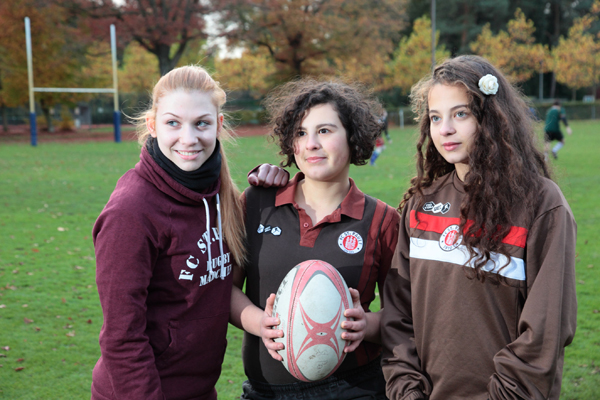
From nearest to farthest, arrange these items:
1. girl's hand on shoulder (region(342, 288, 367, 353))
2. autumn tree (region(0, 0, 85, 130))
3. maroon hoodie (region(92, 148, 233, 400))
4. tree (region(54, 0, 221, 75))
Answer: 1. maroon hoodie (region(92, 148, 233, 400))
2. girl's hand on shoulder (region(342, 288, 367, 353))
3. autumn tree (region(0, 0, 85, 130))
4. tree (region(54, 0, 221, 75))

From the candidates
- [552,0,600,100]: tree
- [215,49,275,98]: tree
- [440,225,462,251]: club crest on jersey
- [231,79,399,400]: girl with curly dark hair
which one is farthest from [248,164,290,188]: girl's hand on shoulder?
[552,0,600,100]: tree

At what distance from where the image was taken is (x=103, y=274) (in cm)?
204

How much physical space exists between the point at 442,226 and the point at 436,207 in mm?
107

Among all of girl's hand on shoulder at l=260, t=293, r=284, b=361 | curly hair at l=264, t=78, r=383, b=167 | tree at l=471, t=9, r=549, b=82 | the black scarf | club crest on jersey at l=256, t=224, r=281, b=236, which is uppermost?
tree at l=471, t=9, r=549, b=82

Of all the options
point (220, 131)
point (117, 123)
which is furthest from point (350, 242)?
point (117, 123)

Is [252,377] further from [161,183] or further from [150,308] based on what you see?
[161,183]

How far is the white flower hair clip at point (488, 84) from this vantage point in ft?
7.07

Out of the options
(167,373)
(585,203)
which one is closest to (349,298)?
(167,373)

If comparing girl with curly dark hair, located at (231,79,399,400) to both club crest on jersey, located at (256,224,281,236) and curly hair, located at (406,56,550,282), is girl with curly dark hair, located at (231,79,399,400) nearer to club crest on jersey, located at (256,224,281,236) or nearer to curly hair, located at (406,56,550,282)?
club crest on jersey, located at (256,224,281,236)

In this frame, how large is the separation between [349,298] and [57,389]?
2533 millimetres

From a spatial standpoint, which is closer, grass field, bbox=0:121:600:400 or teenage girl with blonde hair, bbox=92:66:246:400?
teenage girl with blonde hair, bbox=92:66:246:400

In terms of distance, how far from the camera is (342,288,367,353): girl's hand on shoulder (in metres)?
2.26

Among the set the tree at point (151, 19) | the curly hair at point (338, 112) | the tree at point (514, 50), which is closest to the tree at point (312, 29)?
the tree at point (151, 19)

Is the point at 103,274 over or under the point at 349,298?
over
